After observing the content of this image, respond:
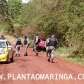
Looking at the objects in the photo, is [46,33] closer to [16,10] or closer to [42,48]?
[42,48]

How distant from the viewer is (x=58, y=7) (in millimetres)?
44750

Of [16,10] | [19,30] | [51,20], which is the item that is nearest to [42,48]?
[51,20]

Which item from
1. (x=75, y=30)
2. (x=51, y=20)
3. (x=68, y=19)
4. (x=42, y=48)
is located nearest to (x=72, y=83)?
(x=75, y=30)

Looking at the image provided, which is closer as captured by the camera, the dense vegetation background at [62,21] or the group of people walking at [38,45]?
the group of people walking at [38,45]

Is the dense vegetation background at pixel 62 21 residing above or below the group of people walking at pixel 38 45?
above

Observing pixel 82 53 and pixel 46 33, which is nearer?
pixel 82 53

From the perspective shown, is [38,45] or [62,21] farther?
[62,21]

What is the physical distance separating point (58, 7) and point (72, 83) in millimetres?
29792

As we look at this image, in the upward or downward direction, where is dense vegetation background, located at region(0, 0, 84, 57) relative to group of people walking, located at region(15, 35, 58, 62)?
upward

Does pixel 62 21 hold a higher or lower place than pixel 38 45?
higher

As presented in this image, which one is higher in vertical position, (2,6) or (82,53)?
(2,6)

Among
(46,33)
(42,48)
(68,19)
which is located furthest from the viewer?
(46,33)

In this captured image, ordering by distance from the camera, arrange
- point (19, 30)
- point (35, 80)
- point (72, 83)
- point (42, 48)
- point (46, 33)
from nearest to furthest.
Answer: point (72, 83)
point (35, 80)
point (42, 48)
point (46, 33)
point (19, 30)

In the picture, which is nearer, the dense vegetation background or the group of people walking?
the group of people walking
